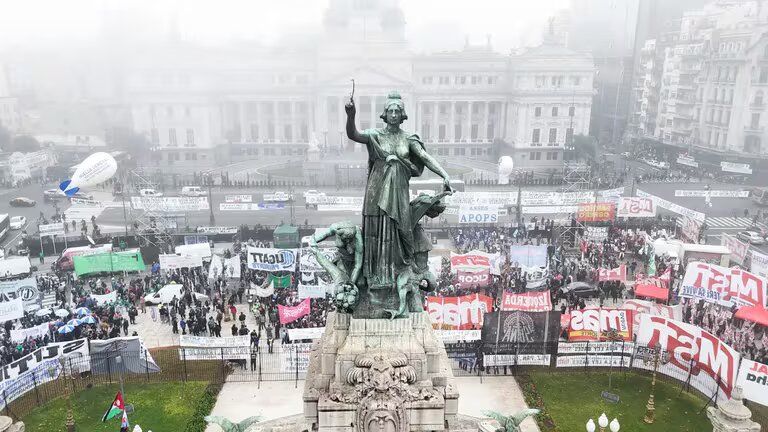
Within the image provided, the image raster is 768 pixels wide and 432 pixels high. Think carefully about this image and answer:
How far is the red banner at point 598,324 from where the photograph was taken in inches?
892

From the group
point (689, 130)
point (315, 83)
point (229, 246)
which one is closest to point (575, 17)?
point (689, 130)

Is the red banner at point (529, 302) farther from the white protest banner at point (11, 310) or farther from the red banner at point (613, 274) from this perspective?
the white protest banner at point (11, 310)

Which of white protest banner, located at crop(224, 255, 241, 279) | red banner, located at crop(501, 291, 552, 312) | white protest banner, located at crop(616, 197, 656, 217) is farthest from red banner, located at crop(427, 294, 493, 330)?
white protest banner, located at crop(616, 197, 656, 217)

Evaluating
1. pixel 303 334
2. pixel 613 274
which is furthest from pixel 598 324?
pixel 303 334

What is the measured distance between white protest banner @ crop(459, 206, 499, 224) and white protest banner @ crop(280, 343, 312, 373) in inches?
693

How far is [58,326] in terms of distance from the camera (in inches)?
955

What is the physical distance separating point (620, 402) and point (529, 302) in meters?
4.92

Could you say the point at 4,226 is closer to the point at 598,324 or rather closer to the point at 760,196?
the point at 598,324

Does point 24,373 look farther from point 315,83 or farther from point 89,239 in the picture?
point 315,83

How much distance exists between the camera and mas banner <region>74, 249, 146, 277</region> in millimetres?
29875

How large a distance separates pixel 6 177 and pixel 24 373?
4997 cm

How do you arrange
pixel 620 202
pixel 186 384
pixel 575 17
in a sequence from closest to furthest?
1. pixel 186 384
2. pixel 620 202
3. pixel 575 17

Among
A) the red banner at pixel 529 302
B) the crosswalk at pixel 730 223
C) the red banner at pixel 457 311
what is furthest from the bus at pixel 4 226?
the crosswalk at pixel 730 223

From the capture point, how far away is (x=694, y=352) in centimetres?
2059
